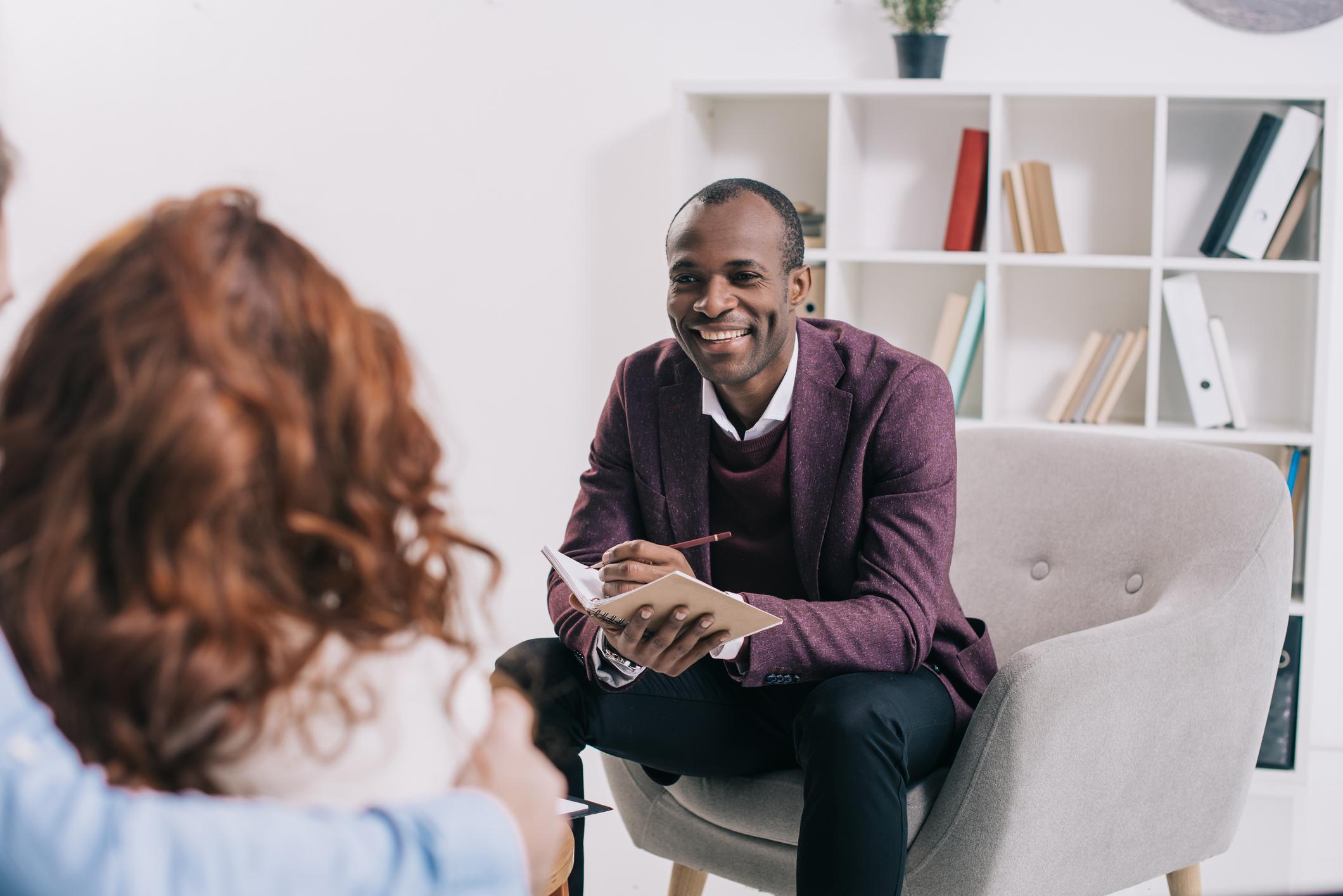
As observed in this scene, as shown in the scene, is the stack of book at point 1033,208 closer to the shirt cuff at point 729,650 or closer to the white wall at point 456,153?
the white wall at point 456,153

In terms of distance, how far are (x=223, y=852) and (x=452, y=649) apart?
0.18 meters

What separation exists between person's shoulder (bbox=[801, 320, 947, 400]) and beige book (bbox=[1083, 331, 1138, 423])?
3.48 ft

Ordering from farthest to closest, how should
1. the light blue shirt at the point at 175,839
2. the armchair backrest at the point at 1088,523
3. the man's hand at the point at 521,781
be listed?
the armchair backrest at the point at 1088,523 < the man's hand at the point at 521,781 < the light blue shirt at the point at 175,839

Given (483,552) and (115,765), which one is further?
(483,552)

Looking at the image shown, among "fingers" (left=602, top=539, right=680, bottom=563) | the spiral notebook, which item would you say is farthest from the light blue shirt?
"fingers" (left=602, top=539, right=680, bottom=563)

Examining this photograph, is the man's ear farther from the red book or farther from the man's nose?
the red book

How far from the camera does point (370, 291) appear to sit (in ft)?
10.6

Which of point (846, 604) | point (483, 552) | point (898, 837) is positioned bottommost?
point (898, 837)

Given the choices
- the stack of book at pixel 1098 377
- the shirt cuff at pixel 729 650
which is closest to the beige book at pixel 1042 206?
the stack of book at pixel 1098 377

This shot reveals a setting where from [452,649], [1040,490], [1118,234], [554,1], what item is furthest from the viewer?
[554,1]

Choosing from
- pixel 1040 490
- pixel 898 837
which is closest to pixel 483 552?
pixel 898 837

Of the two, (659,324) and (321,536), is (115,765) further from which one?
(659,324)

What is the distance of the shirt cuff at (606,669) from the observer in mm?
1618

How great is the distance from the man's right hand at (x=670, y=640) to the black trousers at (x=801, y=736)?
0.12m
